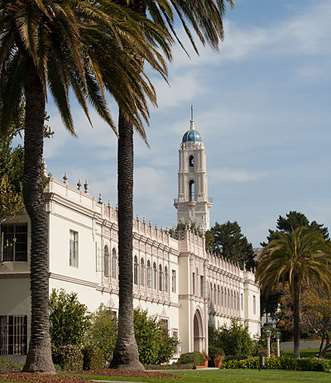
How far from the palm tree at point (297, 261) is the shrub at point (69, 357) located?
73.2 ft

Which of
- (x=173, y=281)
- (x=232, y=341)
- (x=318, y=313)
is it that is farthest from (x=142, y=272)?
(x=232, y=341)

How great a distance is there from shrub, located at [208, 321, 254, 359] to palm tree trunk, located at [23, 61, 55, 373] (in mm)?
55143

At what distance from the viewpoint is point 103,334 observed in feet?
152

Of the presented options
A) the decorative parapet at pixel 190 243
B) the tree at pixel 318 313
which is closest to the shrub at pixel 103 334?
the decorative parapet at pixel 190 243

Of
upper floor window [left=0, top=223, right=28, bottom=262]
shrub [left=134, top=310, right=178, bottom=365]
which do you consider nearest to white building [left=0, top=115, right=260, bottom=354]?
upper floor window [left=0, top=223, right=28, bottom=262]

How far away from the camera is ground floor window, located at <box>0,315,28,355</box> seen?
140 feet

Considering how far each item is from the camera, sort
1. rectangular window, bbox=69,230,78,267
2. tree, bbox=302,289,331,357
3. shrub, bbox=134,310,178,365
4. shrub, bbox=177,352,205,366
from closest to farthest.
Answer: rectangular window, bbox=69,230,78,267, shrub, bbox=134,310,178,365, shrub, bbox=177,352,205,366, tree, bbox=302,289,331,357

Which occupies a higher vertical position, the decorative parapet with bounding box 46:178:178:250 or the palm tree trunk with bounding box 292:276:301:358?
the decorative parapet with bounding box 46:178:178:250

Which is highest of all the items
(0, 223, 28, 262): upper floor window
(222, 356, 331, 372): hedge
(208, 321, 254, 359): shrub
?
(0, 223, 28, 262): upper floor window

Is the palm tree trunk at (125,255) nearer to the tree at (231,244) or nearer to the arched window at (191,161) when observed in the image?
the tree at (231,244)

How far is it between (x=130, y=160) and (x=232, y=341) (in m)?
51.7

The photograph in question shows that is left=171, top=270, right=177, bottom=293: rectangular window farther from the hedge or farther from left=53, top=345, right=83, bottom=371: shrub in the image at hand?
left=53, top=345, right=83, bottom=371: shrub

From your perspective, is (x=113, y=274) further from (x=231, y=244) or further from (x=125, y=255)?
(x=231, y=244)

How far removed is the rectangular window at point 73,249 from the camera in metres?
46.7
